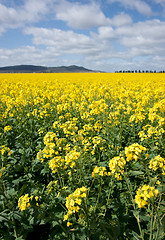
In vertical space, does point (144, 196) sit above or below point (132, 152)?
below

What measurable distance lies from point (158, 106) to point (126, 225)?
2503 millimetres

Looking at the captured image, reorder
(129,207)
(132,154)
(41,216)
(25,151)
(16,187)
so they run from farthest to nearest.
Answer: (25,151), (16,187), (129,207), (41,216), (132,154)

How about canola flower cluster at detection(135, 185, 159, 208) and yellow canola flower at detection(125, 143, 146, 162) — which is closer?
canola flower cluster at detection(135, 185, 159, 208)

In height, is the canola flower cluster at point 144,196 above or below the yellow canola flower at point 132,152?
below

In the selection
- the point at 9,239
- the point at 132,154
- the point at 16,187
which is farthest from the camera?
the point at 16,187

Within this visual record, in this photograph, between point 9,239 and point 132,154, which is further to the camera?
point 9,239

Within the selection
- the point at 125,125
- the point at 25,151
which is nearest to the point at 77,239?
the point at 25,151

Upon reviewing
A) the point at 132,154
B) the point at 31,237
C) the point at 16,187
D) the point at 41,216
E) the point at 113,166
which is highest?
the point at 132,154

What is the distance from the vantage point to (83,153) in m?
2.82

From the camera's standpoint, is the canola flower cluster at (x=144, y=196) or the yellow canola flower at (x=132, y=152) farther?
the yellow canola flower at (x=132, y=152)

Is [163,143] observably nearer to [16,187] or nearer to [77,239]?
[77,239]

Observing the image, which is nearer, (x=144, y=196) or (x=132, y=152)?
(x=144, y=196)

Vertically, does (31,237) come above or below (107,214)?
below

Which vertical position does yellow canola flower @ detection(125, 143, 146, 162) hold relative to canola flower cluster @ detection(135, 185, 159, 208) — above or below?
above
